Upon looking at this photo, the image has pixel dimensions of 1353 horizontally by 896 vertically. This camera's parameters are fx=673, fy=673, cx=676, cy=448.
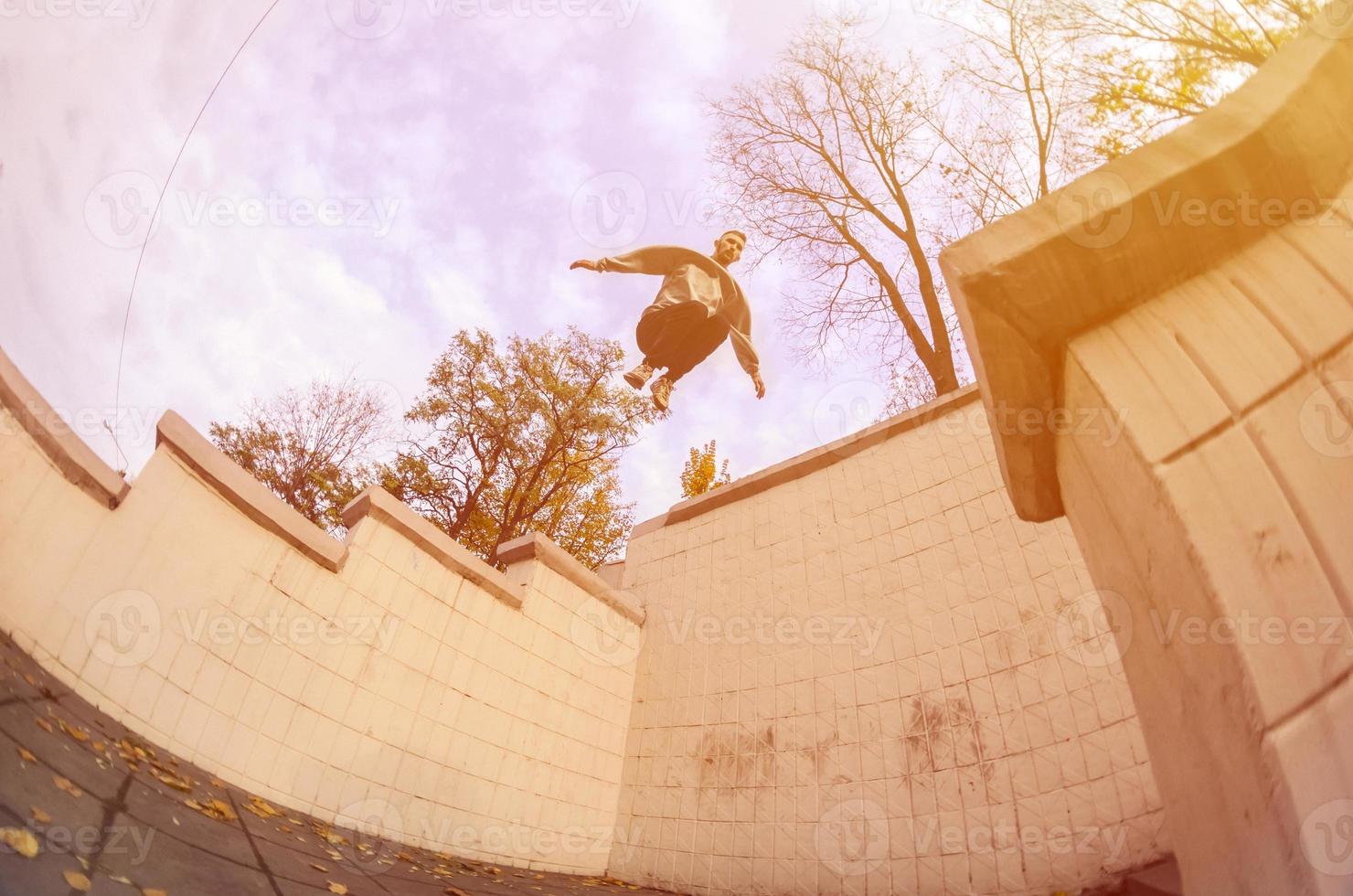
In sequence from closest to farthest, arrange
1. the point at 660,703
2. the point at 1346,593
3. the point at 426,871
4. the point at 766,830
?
1. the point at 1346,593
2. the point at 426,871
3. the point at 766,830
4. the point at 660,703

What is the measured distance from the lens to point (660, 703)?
6449mm

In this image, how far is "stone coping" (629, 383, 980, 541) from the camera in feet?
20.7

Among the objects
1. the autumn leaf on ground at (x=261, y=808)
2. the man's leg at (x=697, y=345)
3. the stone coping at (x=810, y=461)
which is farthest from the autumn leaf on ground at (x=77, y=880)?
the man's leg at (x=697, y=345)

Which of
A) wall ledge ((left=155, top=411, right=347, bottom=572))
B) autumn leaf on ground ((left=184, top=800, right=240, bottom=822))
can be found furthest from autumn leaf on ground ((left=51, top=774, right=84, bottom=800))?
wall ledge ((left=155, top=411, right=347, bottom=572))

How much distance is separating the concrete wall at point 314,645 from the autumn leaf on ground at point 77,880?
1947mm

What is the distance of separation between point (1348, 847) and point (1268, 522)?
19.9 inches

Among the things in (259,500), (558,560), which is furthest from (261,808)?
(558,560)

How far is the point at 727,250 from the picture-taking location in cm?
1006

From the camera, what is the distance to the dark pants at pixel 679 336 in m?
8.94

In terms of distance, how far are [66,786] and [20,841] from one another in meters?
0.54

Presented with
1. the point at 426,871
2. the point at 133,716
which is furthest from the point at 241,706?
the point at 426,871

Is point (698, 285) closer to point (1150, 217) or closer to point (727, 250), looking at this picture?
point (727, 250)

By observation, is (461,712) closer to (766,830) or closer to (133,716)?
(133,716)

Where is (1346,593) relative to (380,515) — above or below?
below
